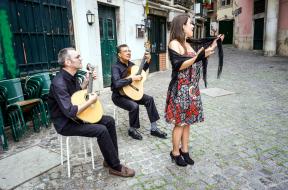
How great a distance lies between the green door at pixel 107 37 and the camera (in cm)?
793

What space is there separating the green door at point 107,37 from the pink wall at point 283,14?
12281 millimetres

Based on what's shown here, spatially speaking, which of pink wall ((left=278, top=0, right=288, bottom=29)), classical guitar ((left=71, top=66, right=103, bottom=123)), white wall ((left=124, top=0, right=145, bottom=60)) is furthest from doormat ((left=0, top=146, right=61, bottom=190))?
pink wall ((left=278, top=0, right=288, bottom=29))

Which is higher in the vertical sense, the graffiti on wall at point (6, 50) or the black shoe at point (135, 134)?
the graffiti on wall at point (6, 50)

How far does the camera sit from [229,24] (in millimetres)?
26578

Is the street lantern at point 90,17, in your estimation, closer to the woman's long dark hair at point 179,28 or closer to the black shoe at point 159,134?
the black shoe at point 159,134

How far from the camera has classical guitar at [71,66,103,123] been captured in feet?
9.09

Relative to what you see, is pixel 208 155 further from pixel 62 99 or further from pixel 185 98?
pixel 62 99

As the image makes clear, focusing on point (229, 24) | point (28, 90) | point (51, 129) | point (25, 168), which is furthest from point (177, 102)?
point (229, 24)

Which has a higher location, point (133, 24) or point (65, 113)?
point (133, 24)

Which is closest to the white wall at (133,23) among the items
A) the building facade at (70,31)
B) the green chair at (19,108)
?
the building facade at (70,31)

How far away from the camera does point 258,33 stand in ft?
60.5

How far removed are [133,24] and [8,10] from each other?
18.2 ft

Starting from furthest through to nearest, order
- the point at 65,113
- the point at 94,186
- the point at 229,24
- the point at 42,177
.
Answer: the point at 229,24
the point at 42,177
the point at 94,186
the point at 65,113

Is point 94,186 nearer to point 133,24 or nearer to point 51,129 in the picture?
point 51,129
